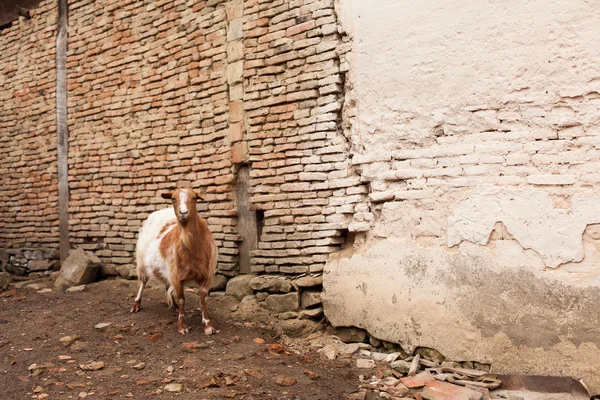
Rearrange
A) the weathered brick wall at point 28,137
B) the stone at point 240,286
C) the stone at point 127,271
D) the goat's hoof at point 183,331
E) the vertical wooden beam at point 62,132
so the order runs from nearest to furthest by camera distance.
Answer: the goat's hoof at point 183,331 → the stone at point 240,286 → the stone at point 127,271 → the vertical wooden beam at point 62,132 → the weathered brick wall at point 28,137

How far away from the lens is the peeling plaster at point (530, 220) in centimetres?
404

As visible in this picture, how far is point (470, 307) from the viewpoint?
4434 millimetres

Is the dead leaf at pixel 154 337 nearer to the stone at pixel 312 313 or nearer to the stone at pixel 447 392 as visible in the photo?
the stone at pixel 312 313

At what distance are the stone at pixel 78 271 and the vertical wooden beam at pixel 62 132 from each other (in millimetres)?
732

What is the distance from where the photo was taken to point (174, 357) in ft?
14.9

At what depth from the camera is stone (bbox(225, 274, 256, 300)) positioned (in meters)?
5.95

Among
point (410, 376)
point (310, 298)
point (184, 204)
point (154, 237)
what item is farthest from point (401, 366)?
point (154, 237)

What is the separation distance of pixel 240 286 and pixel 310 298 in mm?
1001

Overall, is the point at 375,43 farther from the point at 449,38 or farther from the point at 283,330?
the point at 283,330

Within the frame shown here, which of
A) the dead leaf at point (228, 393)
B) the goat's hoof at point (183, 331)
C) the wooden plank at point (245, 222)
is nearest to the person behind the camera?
the dead leaf at point (228, 393)

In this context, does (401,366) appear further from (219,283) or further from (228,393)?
(219,283)

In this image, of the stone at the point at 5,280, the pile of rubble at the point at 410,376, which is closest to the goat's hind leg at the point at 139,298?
the pile of rubble at the point at 410,376

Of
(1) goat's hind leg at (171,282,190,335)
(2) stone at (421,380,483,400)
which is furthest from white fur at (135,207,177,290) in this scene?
(2) stone at (421,380,483,400)

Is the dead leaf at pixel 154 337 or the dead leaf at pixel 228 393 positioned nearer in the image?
the dead leaf at pixel 228 393
